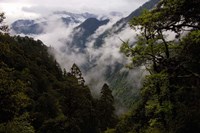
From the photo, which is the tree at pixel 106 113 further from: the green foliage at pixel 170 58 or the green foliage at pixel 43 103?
the green foliage at pixel 170 58

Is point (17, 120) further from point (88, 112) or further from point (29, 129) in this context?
point (88, 112)

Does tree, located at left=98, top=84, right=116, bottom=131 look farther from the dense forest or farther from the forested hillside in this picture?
the dense forest

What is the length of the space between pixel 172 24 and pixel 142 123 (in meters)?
23.3

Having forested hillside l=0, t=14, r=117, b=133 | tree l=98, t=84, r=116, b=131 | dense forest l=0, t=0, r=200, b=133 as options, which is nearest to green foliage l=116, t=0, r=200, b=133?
dense forest l=0, t=0, r=200, b=133

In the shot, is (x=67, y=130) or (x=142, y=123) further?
(x=67, y=130)

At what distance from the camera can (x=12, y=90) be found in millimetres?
20844

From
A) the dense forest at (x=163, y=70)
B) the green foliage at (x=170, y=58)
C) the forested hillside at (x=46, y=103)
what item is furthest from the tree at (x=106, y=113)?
the green foliage at (x=170, y=58)

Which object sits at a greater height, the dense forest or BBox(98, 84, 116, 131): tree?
BBox(98, 84, 116, 131): tree

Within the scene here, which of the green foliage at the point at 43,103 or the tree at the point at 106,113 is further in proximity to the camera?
the tree at the point at 106,113

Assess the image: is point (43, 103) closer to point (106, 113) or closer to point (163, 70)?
point (106, 113)

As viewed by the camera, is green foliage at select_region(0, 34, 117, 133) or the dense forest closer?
the dense forest

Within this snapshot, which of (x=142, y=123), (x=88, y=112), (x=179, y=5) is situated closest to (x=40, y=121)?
(x=88, y=112)

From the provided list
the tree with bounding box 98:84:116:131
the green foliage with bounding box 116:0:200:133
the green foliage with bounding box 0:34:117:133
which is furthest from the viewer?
the tree with bounding box 98:84:116:131

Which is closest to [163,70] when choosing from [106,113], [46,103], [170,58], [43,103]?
[170,58]
